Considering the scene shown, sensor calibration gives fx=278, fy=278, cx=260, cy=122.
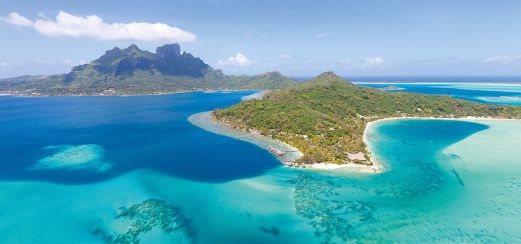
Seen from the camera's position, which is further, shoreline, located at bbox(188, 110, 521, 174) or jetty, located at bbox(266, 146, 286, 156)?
jetty, located at bbox(266, 146, 286, 156)

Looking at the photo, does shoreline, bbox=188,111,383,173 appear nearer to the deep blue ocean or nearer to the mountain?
the mountain

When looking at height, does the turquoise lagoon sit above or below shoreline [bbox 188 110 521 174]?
below

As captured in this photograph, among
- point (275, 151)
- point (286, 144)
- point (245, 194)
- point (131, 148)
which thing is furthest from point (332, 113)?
point (131, 148)

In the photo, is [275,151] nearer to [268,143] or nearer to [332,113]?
[268,143]

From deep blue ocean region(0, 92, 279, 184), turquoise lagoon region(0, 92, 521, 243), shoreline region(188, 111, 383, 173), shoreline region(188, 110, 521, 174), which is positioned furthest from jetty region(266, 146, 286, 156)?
turquoise lagoon region(0, 92, 521, 243)

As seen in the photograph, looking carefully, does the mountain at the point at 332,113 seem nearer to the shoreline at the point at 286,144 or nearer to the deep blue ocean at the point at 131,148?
the shoreline at the point at 286,144

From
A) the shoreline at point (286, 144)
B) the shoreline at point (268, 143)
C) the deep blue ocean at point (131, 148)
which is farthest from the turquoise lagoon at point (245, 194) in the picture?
the shoreline at point (268, 143)
